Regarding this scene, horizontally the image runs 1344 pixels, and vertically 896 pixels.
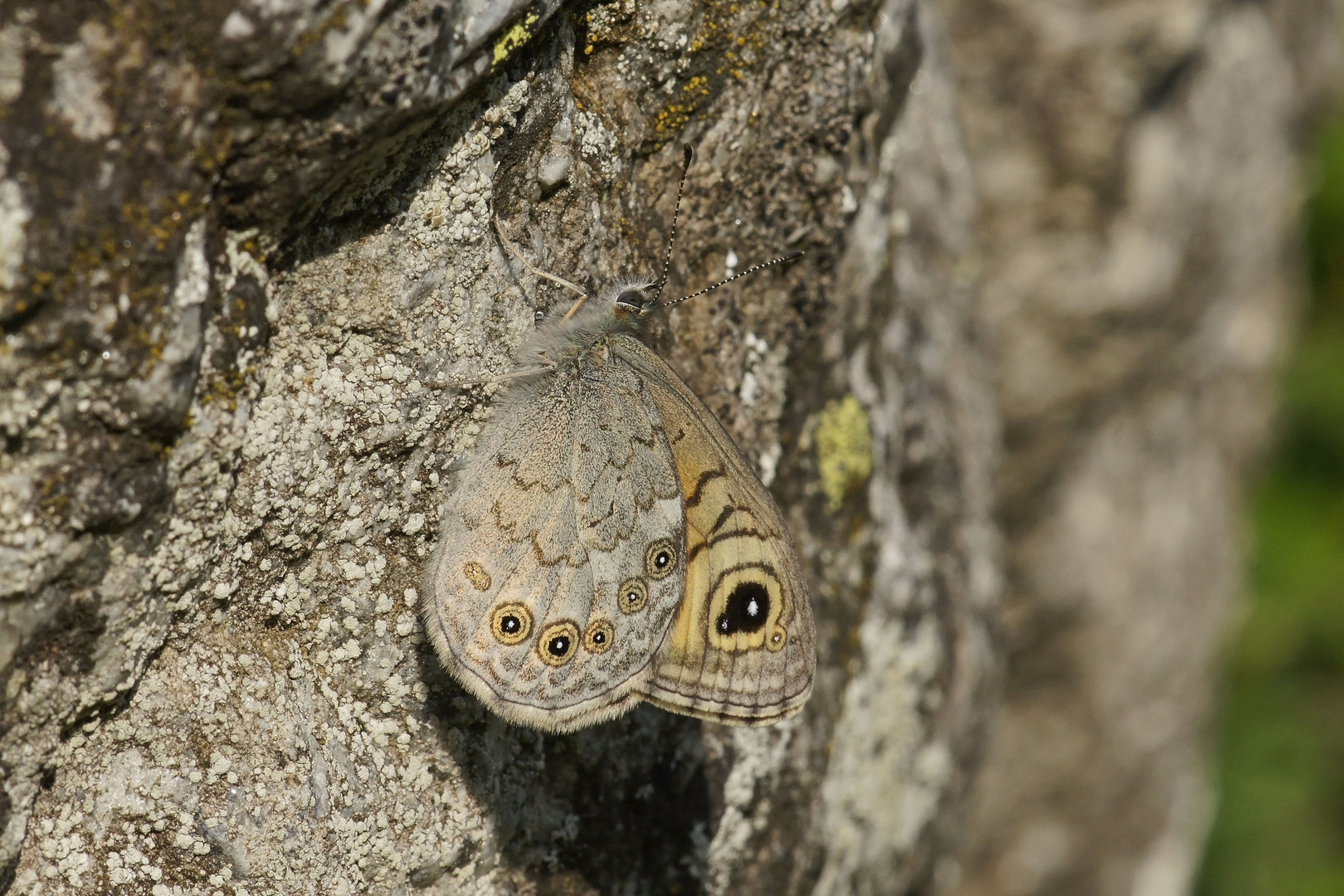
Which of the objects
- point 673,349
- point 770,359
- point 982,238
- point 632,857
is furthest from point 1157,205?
point 632,857

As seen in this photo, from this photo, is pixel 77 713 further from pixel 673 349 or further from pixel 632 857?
pixel 673 349

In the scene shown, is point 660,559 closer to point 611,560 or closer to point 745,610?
point 611,560

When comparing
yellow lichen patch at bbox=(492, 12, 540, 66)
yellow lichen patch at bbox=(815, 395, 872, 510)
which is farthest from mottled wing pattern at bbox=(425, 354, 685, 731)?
yellow lichen patch at bbox=(815, 395, 872, 510)

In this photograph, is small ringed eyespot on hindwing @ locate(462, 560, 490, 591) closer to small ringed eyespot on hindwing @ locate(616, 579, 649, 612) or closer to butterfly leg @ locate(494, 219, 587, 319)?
small ringed eyespot on hindwing @ locate(616, 579, 649, 612)

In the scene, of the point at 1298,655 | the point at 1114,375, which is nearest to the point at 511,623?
the point at 1114,375

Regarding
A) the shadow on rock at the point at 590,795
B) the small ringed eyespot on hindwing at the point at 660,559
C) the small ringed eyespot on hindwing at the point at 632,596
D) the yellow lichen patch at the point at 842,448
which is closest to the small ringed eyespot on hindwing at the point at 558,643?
the small ringed eyespot on hindwing at the point at 632,596

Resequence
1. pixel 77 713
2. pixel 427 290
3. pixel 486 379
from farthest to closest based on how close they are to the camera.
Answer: pixel 486 379, pixel 427 290, pixel 77 713
